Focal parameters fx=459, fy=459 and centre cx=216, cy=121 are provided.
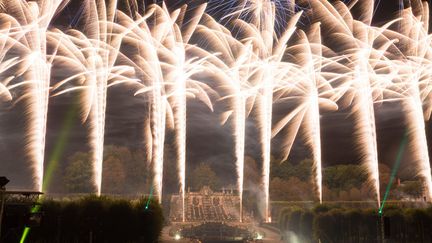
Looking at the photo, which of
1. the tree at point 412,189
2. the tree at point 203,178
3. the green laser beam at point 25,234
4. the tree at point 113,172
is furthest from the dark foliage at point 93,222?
the tree at point 412,189

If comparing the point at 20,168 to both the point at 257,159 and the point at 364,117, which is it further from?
the point at 364,117

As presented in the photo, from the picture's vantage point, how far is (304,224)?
140 feet

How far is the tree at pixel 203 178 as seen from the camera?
77.8 m

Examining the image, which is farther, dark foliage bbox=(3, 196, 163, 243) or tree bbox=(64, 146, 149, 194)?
tree bbox=(64, 146, 149, 194)

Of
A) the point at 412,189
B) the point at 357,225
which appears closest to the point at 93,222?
the point at 357,225

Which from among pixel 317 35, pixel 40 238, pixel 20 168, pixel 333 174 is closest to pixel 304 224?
pixel 317 35

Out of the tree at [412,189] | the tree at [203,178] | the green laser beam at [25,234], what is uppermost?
the tree at [203,178]

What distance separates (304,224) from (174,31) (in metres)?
21.2

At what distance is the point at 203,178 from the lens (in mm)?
78125

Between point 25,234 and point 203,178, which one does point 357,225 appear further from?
point 203,178

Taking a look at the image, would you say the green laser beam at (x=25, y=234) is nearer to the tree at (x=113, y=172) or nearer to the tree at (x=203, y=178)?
the tree at (x=113, y=172)

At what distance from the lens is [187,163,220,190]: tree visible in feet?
255

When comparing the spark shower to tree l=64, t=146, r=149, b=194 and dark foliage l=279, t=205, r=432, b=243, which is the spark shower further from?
tree l=64, t=146, r=149, b=194

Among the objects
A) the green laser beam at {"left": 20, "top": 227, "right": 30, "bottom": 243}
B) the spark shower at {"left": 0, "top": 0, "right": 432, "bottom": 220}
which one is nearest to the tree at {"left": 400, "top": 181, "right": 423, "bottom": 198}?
the spark shower at {"left": 0, "top": 0, "right": 432, "bottom": 220}
